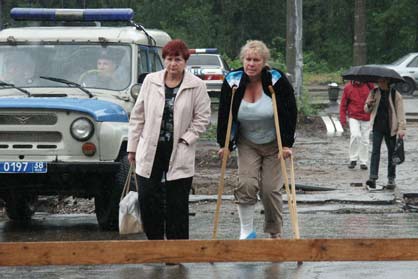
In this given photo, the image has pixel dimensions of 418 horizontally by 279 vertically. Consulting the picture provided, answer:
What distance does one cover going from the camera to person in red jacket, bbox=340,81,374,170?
19.1 m

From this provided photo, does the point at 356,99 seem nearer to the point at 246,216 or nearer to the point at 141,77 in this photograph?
the point at 141,77

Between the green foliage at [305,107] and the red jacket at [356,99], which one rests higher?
the red jacket at [356,99]

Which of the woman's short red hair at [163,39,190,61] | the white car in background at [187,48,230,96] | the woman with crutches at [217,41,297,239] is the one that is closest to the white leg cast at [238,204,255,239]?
the woman with crutches at [217,41,297,239]

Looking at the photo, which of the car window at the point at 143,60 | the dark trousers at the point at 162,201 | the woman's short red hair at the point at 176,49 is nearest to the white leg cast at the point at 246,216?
the dark trousers at the point at 162,201

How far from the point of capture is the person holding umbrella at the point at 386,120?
16266 millimetres

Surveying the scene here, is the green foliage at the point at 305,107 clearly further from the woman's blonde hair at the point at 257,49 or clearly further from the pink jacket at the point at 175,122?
the pink jacket at the point at 175,122

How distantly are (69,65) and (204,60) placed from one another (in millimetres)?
24782

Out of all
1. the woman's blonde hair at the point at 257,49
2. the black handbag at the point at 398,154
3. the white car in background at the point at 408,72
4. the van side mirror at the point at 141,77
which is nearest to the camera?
the woman's blonde hair at the point at 257,49

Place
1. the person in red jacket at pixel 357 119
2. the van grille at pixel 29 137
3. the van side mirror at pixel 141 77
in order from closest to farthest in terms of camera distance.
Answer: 1. the van grille at pixel 29 137
2. the van side mirror at pixel 141 77
3. the person in red jacket at pixel 357 119

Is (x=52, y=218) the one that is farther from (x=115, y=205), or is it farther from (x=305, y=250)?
(x=305, y=250)

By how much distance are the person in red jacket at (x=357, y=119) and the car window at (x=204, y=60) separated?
17.8m

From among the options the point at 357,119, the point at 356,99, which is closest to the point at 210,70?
the point at 357,119

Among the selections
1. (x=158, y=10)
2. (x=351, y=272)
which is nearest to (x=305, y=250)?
(x=351, y=272)

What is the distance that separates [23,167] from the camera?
38.0 feet
